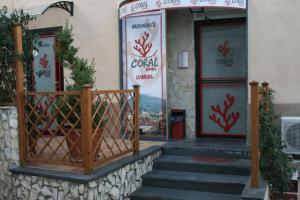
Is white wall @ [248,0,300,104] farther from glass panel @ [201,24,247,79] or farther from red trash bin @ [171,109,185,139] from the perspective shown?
red trash bin @ [171,109,185,139]

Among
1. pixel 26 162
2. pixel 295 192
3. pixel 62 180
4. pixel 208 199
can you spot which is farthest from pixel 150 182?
pixel 295 192

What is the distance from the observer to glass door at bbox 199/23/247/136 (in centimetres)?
686

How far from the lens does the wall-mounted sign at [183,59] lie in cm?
717

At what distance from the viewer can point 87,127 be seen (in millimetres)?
4324

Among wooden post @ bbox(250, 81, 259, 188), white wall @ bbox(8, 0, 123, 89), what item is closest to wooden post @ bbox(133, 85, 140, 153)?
wooden post @ bbox(250, 81, 259, 188)

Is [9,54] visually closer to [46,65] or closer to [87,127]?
[87,127]

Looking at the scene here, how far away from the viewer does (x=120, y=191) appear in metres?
4.89

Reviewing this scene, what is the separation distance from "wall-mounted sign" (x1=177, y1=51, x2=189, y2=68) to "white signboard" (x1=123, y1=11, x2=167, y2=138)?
19.6 inches

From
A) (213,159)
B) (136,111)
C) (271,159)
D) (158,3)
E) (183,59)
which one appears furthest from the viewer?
(183,59)

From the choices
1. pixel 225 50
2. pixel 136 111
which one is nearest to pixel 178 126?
pixel 225 50

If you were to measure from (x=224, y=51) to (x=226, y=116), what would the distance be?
127 centimetres

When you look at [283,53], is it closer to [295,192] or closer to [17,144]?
[295,192]

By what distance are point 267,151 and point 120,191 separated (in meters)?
2.09

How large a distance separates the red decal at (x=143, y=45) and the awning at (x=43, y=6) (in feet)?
6.05
